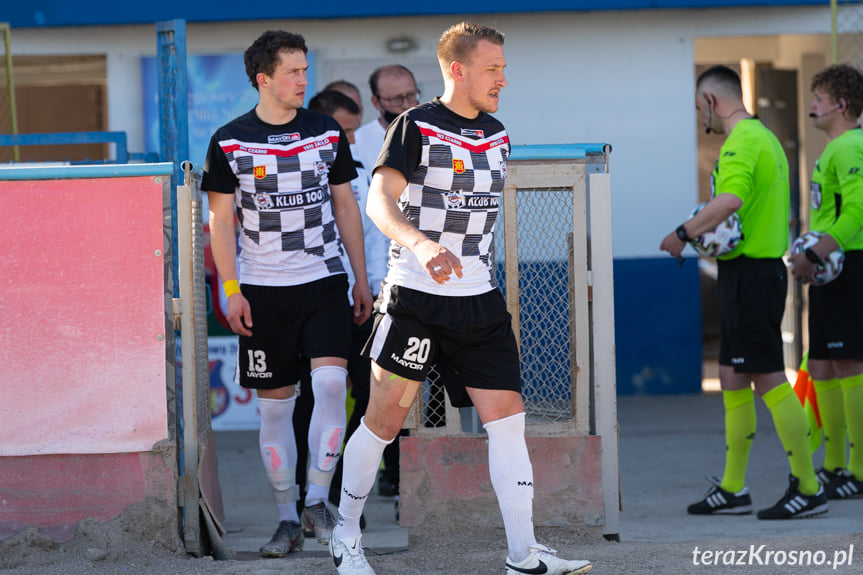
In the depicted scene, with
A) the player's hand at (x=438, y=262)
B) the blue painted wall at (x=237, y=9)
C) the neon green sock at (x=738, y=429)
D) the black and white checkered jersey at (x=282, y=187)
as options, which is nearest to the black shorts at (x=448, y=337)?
the player's hand at (x=438, y=262)

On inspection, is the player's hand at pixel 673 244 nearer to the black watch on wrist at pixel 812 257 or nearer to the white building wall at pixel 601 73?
the black watch on wrist at pixel 812 257

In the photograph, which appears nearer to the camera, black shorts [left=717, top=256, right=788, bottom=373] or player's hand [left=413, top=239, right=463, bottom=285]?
player's hand [left=413, top=239, right=463, bottom=285]

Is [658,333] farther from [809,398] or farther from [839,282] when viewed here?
[839,282]

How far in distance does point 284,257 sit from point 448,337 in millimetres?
963

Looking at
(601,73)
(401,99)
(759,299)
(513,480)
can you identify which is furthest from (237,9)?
(513,480)

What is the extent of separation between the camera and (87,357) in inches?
175

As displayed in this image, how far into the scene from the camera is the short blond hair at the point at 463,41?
3.88 meters

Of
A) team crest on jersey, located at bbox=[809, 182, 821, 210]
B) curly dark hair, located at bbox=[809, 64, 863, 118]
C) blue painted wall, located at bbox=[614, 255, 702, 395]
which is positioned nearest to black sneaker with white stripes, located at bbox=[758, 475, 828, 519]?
team crest on jersey, located at bbox=[809, 182, 821, 210]

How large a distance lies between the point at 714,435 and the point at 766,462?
0.99m

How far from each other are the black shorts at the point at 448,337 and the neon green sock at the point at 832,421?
2752mm

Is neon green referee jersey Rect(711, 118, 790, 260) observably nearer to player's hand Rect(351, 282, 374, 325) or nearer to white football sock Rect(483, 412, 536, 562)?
player's hand Rect(351, 282, 374, 325)

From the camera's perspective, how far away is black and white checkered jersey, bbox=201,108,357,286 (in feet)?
14.7

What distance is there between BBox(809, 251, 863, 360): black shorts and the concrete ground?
79cm

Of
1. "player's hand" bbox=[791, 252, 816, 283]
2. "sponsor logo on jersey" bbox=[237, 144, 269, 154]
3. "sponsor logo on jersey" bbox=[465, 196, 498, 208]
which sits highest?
"sponsor logo on jersey" bbox=[237, 144, 269, 154]
